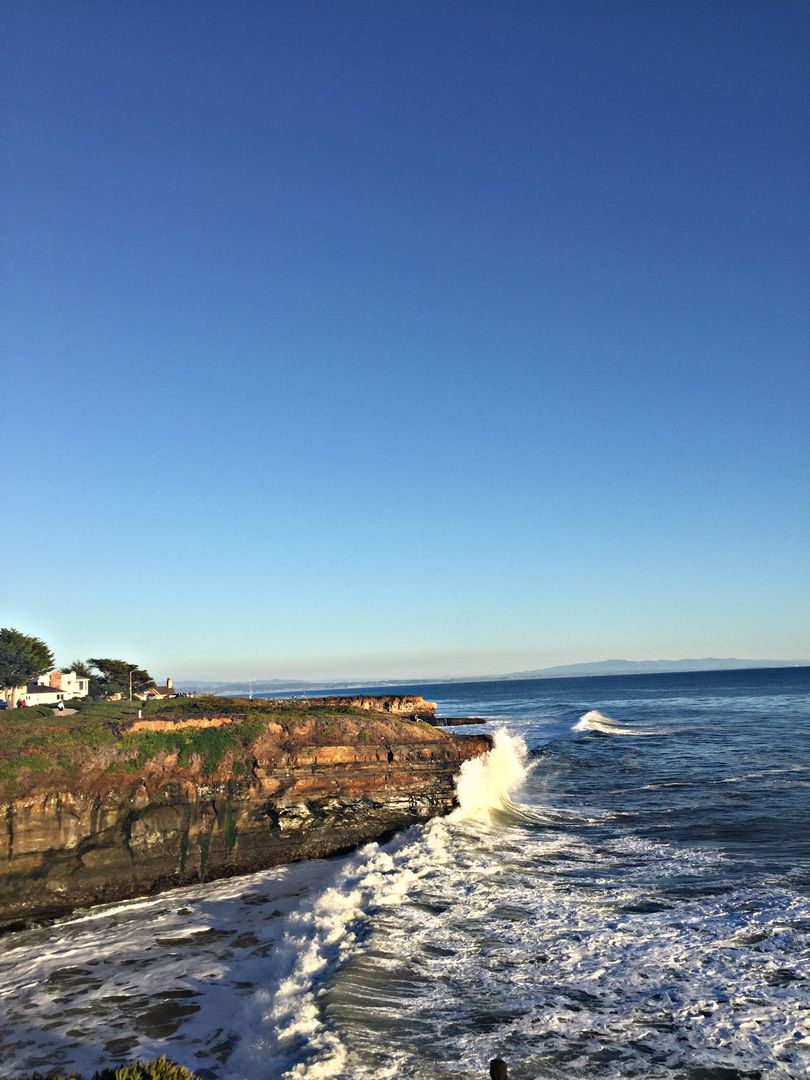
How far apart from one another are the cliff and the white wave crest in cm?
3836

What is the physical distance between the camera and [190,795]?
2284cm

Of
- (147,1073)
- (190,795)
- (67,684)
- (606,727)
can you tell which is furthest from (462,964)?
(67,684)

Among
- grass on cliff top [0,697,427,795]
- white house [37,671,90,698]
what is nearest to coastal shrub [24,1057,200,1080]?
grass on cliff top [0,697,427,795]

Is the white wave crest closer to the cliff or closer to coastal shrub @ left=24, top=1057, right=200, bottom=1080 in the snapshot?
the cliff

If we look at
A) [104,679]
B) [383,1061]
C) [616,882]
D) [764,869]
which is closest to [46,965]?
[383,1061]

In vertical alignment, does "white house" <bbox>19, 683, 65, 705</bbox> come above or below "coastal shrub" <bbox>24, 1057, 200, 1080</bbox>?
below

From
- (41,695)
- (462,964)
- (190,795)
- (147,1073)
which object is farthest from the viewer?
(41,695)

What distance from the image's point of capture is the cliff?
19922 mm

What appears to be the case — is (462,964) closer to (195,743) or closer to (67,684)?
(195,743)

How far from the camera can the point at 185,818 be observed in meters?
22.3

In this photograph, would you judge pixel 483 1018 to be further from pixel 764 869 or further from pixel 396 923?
pixel 764 869

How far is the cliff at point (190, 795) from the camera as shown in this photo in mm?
19922

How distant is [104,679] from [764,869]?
3217 inches

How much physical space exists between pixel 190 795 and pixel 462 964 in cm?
1256
